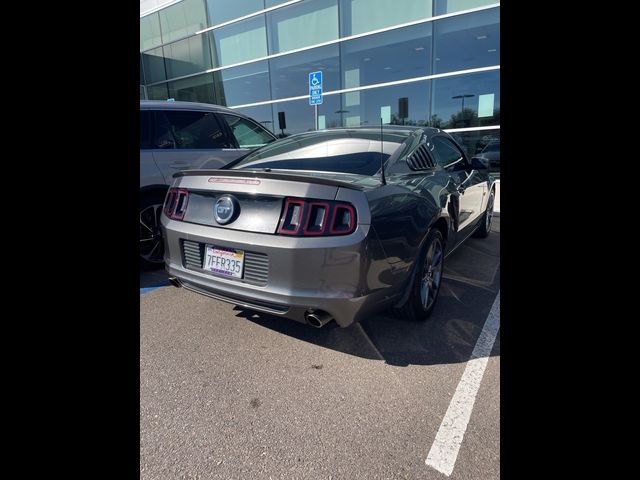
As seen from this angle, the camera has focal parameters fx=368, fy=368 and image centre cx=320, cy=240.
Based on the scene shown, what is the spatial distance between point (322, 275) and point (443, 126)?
389 inches

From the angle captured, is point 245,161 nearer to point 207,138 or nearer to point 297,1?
point 207,138

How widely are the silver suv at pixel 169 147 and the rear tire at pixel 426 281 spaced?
2.93 metres

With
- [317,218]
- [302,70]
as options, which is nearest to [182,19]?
[302,70]

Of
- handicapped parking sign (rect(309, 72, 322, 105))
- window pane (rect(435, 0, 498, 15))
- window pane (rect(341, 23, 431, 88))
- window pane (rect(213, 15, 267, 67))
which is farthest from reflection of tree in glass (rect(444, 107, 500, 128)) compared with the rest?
window pane (rect(213, 15, 267, 67))

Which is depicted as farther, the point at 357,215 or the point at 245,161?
the point at 245,161

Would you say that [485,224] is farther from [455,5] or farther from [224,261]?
[455,5]

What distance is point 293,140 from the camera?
3.54 m

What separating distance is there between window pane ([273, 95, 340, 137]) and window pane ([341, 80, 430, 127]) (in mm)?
345

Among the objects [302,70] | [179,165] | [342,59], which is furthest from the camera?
[302,70]

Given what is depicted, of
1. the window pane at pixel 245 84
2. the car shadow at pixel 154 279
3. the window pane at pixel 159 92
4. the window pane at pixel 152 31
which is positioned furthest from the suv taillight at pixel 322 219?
the window pane at pixel 152 31

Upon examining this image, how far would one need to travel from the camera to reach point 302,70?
1284 cm

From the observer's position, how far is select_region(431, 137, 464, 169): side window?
11.9 feet

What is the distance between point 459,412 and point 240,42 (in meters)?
15.4
